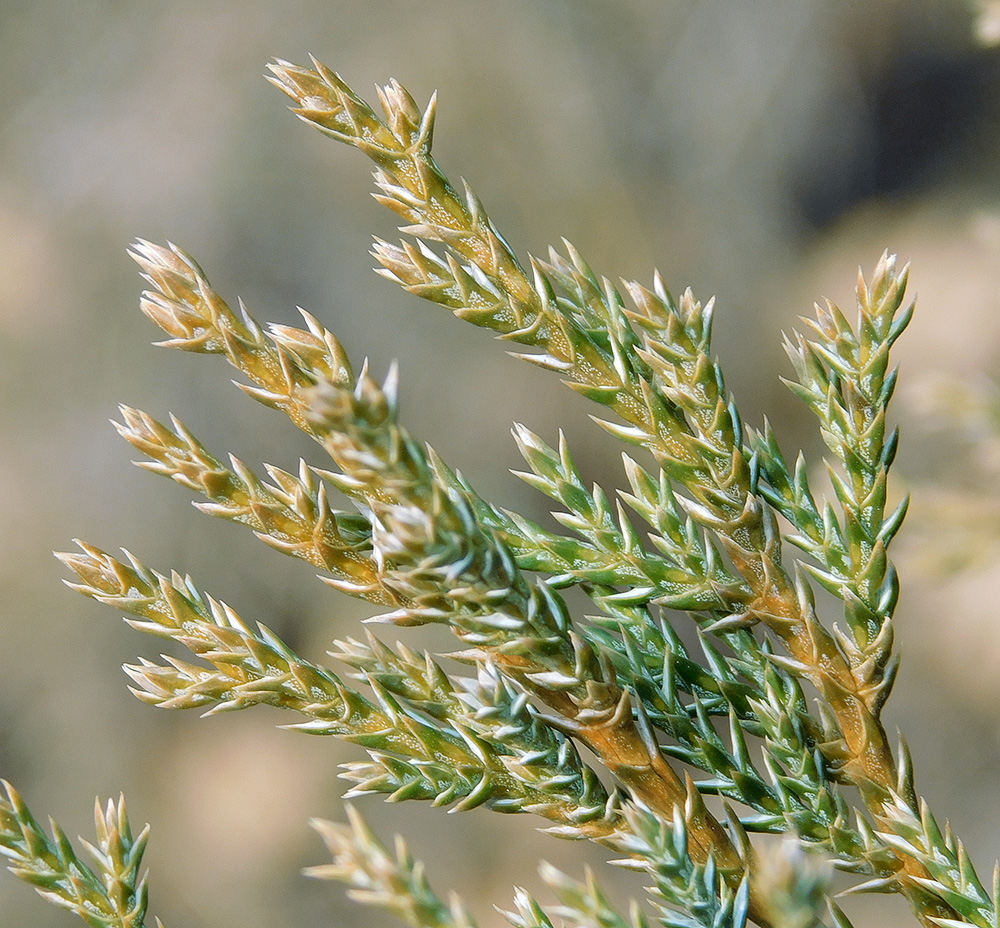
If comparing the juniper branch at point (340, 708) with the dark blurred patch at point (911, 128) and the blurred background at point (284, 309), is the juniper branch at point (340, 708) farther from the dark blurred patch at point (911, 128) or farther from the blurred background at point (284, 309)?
the dark blurred patch at point (911, 128)

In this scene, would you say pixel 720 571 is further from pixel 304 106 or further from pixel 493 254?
pixel 304 106

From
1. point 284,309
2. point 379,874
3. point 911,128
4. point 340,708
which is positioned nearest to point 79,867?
point 340,708

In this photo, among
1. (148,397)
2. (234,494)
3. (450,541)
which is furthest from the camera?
(148,397)

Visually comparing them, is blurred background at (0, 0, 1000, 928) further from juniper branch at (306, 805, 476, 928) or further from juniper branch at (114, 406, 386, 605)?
juniper branch at (306, 805, 476, 928)

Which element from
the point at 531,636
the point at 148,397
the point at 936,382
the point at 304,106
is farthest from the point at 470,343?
the point at 531,636

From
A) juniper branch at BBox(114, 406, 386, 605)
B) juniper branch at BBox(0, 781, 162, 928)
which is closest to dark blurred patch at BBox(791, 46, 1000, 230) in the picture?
juniper branch at BBox(114, 406, 386, 605)

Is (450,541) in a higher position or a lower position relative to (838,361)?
lower
